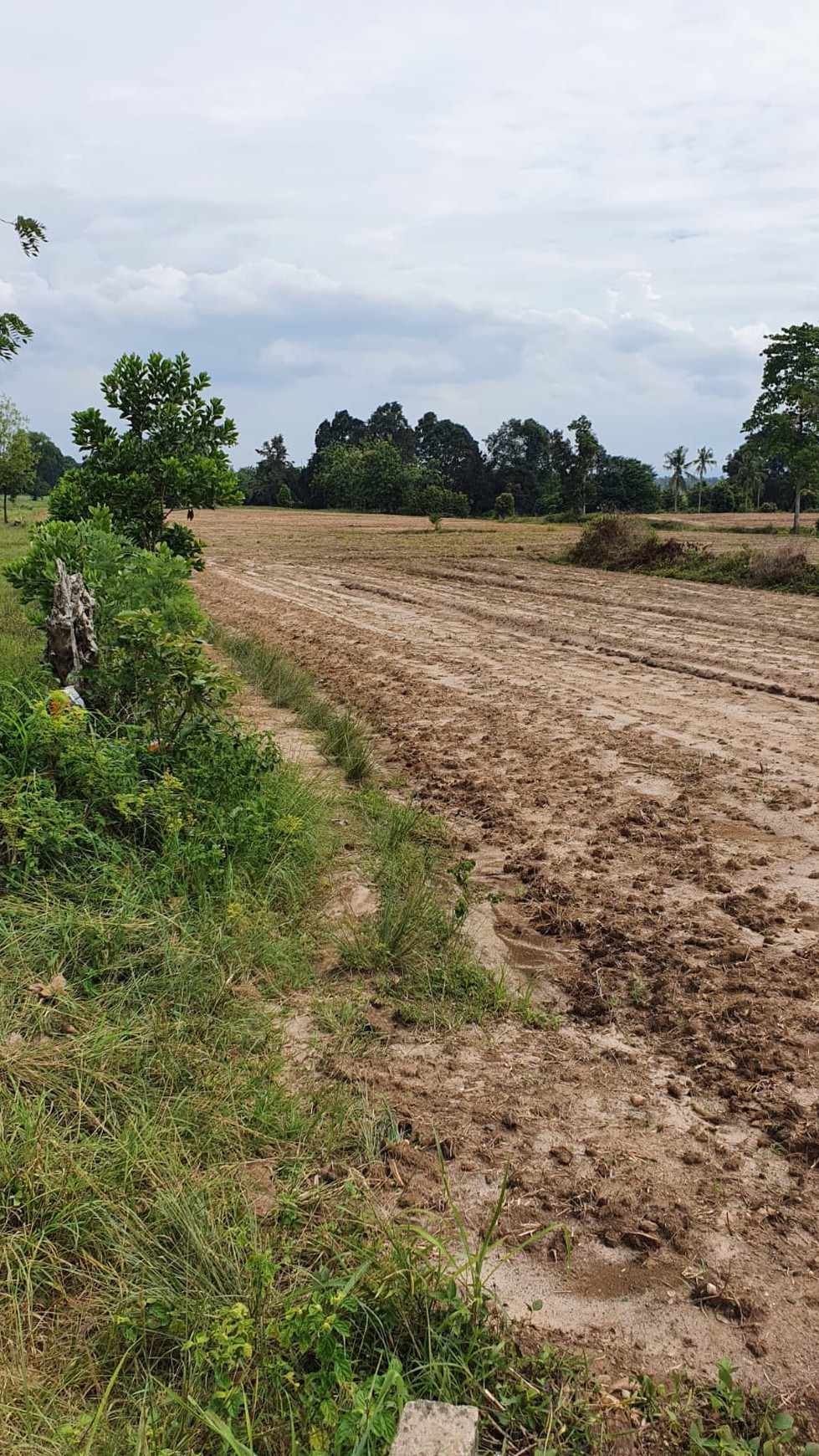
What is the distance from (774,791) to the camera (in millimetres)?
5902

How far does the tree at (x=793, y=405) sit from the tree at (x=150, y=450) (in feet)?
75.2

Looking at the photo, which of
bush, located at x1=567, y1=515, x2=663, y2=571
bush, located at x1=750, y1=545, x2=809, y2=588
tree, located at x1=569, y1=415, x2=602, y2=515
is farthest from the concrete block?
tree, located at x1=569, y1=415, x2=602, y2=515

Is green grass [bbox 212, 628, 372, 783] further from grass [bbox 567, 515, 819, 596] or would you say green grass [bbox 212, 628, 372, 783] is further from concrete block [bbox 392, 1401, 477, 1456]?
grass [bbox 567, 515, 819, 596]

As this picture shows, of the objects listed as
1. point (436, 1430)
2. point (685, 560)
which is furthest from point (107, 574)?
point (685, 560)

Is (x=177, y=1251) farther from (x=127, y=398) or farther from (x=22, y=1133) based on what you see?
(x=127, y=398)

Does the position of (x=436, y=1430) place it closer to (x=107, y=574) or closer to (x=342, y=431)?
(x=107, y=574)

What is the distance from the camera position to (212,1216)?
2338 millimetres

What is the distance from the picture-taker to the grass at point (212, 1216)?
192cm

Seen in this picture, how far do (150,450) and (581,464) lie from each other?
5668 centimetres

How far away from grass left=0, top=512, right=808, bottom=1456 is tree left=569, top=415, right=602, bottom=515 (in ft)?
201

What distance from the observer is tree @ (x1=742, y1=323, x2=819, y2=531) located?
27.7 metres

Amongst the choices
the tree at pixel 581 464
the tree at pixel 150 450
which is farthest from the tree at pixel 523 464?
the tree at pixel 150 450

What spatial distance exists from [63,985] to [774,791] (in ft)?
15.1

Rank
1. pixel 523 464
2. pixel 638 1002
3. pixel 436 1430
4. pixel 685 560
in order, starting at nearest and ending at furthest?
pixel 436 1430 → pixel 638 1002 → pixel 685 560 → pixel 523 464
